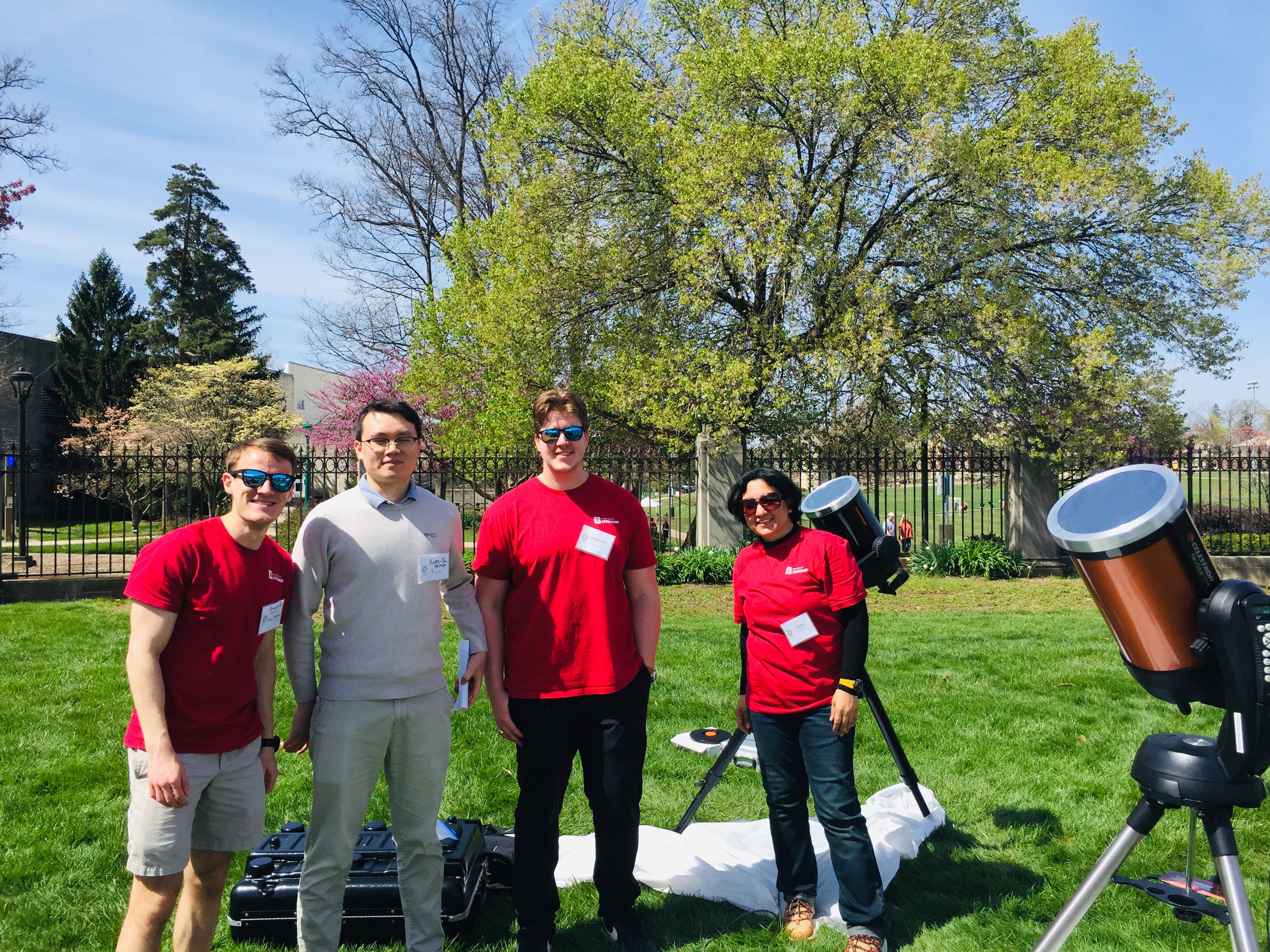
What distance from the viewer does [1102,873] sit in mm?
2104

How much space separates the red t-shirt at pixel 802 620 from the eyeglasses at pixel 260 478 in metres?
1.73

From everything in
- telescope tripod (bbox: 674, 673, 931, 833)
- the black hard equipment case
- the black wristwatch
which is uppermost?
the black wristwatch

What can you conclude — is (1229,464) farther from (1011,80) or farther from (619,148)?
(619,148)

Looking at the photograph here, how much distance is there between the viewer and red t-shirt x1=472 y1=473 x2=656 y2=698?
308 centimetres

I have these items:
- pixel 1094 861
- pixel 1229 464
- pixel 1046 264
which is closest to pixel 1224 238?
pixel 1046 264

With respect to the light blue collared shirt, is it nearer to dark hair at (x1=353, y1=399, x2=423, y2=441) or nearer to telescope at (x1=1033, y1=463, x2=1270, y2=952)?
dark hair at (x1=353, y1=399, x2=423, y2=441)

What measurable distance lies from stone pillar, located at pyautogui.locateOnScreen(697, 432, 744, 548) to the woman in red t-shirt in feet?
37.4

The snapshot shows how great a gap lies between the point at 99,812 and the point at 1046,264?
15765 millimetres

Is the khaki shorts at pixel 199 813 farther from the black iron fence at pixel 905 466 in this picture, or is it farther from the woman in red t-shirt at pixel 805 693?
the black iron fence at pixel 905 466

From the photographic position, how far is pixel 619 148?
1520 centimetres

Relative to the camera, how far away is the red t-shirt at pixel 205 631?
245 cm

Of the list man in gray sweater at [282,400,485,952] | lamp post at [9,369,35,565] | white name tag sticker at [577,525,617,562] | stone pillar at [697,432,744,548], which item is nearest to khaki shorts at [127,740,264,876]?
man in gray sweater at [282,400,485,952]

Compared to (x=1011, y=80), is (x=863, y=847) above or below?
below

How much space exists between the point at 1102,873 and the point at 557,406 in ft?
7.23
